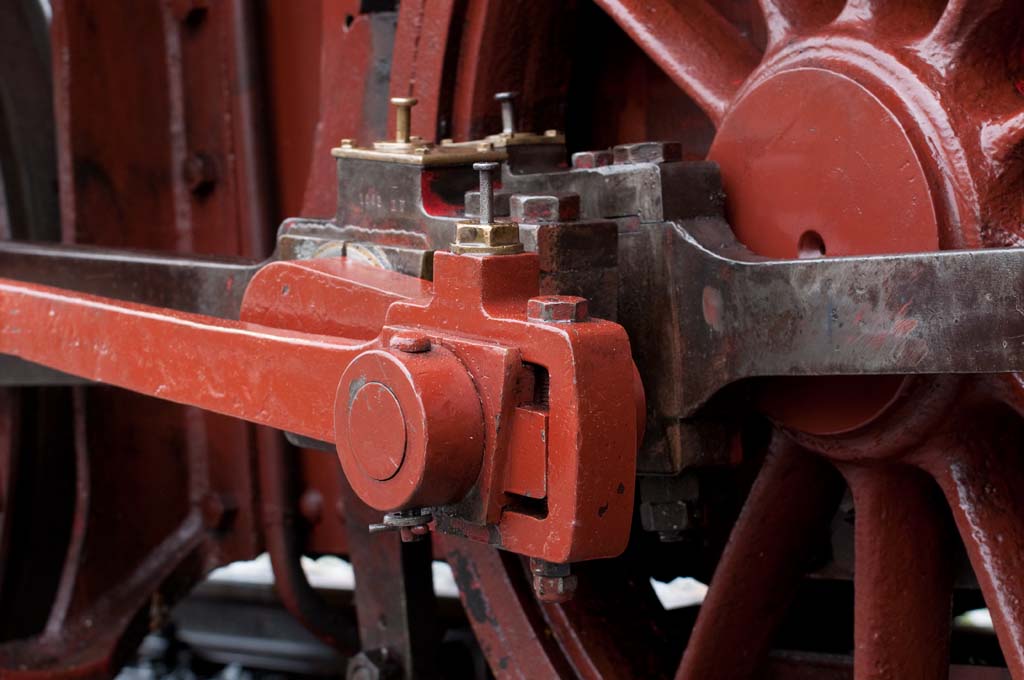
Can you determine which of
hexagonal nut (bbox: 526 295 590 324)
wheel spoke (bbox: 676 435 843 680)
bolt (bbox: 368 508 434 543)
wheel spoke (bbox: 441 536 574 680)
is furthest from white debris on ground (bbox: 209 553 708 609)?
hexagonal nut (bbox: 526 295 590 324)

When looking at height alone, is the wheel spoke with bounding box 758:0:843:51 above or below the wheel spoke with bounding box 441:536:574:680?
above

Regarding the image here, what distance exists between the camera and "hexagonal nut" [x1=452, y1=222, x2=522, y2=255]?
4.55 ft

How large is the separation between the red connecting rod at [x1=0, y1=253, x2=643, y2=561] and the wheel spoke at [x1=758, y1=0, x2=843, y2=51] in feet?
1.45

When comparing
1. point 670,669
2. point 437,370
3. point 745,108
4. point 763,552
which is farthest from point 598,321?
point 670,669

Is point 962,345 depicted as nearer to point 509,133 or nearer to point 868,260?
point 868,260

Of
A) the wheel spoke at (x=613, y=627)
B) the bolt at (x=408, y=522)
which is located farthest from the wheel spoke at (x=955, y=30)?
the wheel spoke at (x=613, y=627)

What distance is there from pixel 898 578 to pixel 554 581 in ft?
1.42

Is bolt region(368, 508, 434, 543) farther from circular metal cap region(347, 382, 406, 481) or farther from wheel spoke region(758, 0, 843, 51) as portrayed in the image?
wheel spoke region(758, 0, 843, 51)

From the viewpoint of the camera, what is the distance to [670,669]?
1.94 meters

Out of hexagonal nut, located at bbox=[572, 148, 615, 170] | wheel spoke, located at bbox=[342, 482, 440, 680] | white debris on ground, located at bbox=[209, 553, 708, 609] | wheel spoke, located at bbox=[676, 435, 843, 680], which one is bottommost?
white debris on ground, located at bbox=[209, 553, 708, 609]

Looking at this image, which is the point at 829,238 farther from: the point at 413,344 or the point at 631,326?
the point at 413,344

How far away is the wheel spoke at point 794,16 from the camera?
1.63 meters

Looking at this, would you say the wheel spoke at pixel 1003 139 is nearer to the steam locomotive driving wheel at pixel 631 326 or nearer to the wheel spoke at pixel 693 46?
the steam locomotive driving wheel at pixel 631 326

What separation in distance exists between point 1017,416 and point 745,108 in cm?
44
